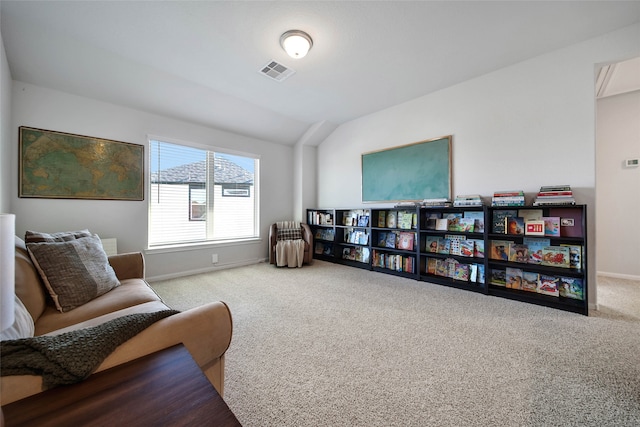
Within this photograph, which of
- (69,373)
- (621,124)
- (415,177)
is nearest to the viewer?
(69,373)

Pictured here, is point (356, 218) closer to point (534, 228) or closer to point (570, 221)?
point (534, 228)

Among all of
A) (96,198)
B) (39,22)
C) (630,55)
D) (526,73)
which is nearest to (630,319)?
(630,55)

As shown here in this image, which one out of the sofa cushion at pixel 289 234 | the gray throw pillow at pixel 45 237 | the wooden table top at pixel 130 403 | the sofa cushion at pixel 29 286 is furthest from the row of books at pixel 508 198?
the gray throw pillow at pixel 45 237

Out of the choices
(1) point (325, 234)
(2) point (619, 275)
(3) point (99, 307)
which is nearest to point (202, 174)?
(1) point (325, 234)

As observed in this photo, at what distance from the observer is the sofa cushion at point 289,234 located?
4363 millimetres

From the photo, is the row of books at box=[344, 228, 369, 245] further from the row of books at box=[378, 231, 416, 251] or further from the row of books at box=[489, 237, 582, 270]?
the row of books at box=[489, 237, 582, 270]

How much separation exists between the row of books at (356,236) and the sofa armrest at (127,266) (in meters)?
3.03

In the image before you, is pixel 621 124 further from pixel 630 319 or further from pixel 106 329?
pixel 106 329

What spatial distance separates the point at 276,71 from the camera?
2.95 m

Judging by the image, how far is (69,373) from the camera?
2.19ft

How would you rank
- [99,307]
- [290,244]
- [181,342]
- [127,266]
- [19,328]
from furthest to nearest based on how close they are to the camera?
[290,244] → [127,266] → [99,307] → [19,328] → [181,342]

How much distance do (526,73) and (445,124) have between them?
942 mm

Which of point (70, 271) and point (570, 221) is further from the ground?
point (570, 221)

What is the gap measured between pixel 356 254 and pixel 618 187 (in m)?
3.87
